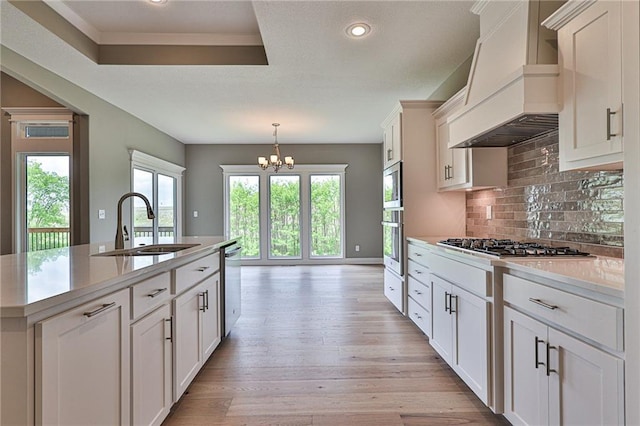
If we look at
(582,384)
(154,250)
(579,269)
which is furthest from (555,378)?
(154,250)

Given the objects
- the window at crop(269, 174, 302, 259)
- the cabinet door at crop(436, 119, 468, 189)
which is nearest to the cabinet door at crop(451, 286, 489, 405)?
the cabinet door at crop(436, 119, 468, 189)

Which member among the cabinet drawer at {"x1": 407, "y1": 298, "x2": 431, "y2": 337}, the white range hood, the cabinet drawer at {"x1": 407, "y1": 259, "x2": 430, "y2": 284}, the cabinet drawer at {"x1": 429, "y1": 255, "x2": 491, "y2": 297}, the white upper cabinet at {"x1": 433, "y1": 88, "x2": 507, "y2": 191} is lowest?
the cabinet drawer at {"x1": 407, "y1": 298, "x2": 431, "y2": 337}

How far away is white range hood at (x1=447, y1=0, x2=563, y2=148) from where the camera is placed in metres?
1.66

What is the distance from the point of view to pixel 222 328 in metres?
2.75

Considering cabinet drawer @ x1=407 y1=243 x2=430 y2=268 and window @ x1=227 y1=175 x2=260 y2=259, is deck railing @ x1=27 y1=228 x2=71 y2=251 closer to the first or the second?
window @ x1=227 y1=175 x2=260 y2=259

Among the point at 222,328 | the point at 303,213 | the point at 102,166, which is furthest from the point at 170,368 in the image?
the point at 303,213

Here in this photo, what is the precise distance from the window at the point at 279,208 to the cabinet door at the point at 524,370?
5.58 m

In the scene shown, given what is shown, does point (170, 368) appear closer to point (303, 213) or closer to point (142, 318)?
point (142, 318)

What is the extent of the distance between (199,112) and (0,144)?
259 cm

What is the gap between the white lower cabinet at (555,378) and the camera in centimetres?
111

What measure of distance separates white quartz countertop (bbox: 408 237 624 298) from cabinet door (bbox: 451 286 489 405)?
0.30m

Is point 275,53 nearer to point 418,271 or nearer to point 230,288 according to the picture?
point 230,288

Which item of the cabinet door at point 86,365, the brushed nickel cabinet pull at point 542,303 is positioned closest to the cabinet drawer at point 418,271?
the brushed nickel cabinet pull at point 542,303

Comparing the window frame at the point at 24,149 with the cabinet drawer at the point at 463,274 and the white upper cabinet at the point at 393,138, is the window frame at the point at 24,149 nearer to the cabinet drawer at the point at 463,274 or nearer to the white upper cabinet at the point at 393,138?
the white upper cabinet at the point at 393,138
